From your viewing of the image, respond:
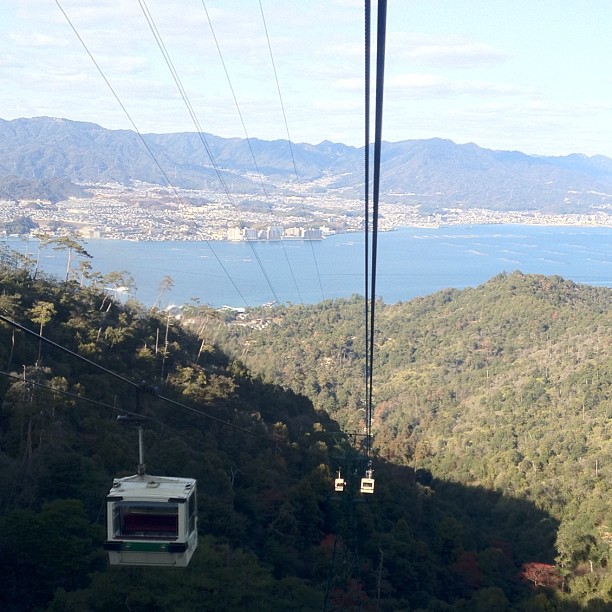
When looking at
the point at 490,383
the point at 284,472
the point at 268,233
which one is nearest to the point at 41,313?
the point at 284,472

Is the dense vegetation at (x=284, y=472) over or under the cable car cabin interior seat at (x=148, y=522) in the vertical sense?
under

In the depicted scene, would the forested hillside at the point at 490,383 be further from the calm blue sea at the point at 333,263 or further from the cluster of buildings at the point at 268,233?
the cluster of buildings at the point at 268,233

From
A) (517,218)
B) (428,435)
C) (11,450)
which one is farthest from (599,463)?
(517,218)

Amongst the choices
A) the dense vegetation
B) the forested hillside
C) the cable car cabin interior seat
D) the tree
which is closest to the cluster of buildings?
the forested hillside

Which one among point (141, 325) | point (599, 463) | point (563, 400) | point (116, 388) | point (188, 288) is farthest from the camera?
point (188, 288)

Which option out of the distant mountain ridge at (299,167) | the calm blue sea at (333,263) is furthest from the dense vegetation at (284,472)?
the distant mountain ridge at (299,167)

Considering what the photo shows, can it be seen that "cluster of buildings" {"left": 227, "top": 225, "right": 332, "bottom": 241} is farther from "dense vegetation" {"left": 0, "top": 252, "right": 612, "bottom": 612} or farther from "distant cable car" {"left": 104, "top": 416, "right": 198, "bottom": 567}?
"distant cable car" {"left": 104, "top": 416, "right": 198, "bottom": 567}

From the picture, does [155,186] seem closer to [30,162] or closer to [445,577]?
[30,162]

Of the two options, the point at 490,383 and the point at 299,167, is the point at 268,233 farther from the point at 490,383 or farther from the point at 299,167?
the point at 299,167
